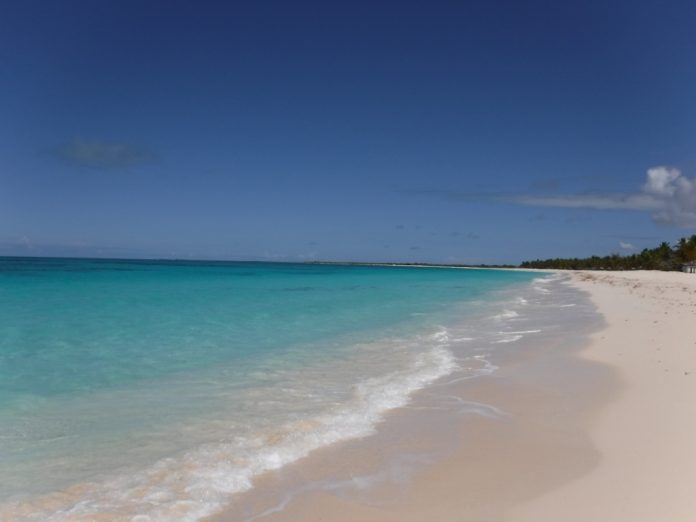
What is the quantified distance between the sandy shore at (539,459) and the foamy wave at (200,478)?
275 millimetres

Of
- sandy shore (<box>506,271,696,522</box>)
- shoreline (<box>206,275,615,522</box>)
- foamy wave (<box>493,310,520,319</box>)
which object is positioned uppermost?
sandy shore (<box>506,271,696,522</box>)

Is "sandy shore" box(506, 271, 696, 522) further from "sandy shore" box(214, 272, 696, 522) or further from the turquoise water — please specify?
the turquoise water

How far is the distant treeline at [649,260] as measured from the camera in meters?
71.8

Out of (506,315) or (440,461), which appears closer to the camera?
(440,461)

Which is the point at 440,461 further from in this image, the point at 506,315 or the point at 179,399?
the point at 506,315

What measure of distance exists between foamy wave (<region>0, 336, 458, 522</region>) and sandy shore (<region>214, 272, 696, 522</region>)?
275 millimetres

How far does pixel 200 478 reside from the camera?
4.39 meters

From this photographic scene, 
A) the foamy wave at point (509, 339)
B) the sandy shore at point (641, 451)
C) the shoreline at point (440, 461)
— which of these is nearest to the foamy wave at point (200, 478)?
the shoreline at point (440, 461)

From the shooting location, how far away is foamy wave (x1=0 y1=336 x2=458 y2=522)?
12.5ft

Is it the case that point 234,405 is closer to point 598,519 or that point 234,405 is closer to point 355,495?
point 355,495

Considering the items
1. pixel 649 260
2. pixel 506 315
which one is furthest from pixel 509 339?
pixel 649 260

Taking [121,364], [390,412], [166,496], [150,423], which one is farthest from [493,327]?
[166,496]

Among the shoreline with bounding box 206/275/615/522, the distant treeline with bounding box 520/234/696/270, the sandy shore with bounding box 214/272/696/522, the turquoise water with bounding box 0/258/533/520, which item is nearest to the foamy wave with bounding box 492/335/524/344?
the turquoise water with bounding box 0/258/533/520

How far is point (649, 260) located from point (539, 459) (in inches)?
4095
